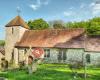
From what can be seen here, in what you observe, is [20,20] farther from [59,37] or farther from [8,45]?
[59,37]

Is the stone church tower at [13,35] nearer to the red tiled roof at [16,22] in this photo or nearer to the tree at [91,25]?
the red tiled roof at [16,22]

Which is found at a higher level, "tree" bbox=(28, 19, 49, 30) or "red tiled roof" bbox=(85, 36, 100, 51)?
"tree" bbox=(28, 19, 49, 30)

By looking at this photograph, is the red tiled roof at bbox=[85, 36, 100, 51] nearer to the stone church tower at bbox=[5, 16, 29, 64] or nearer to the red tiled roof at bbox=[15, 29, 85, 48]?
the red tiled roof at bbox=[15, 29, 85, 48]

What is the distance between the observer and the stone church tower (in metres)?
48.2

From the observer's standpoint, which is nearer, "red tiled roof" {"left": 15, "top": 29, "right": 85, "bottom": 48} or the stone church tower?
"red tiled roof" {"left": 15, "top": 29, "right": 85, "bottom": 48}

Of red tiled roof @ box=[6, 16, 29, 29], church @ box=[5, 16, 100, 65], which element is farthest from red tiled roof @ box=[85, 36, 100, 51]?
red tiled roof @ box=[6, 16, 29, 29]

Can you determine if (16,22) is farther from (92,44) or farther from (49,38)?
(92,44)

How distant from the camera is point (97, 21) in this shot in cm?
7962

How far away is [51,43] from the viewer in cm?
4528

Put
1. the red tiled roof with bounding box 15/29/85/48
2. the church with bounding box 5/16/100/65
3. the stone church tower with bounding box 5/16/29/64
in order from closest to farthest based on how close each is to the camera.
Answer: the church with bounding box 5/16/100/65 → the red tiled roof with bounding box 15/29/85/48 → the stone church tower with bounding box 5/16/29/64

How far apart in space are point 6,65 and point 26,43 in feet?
21.0

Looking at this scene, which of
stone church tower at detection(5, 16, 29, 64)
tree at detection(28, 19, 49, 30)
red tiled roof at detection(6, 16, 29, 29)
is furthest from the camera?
tree at detection(28, 19, 49, 30)

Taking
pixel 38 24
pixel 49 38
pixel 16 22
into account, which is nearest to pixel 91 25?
pixel 38 24

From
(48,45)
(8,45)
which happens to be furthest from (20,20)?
(48,45)
